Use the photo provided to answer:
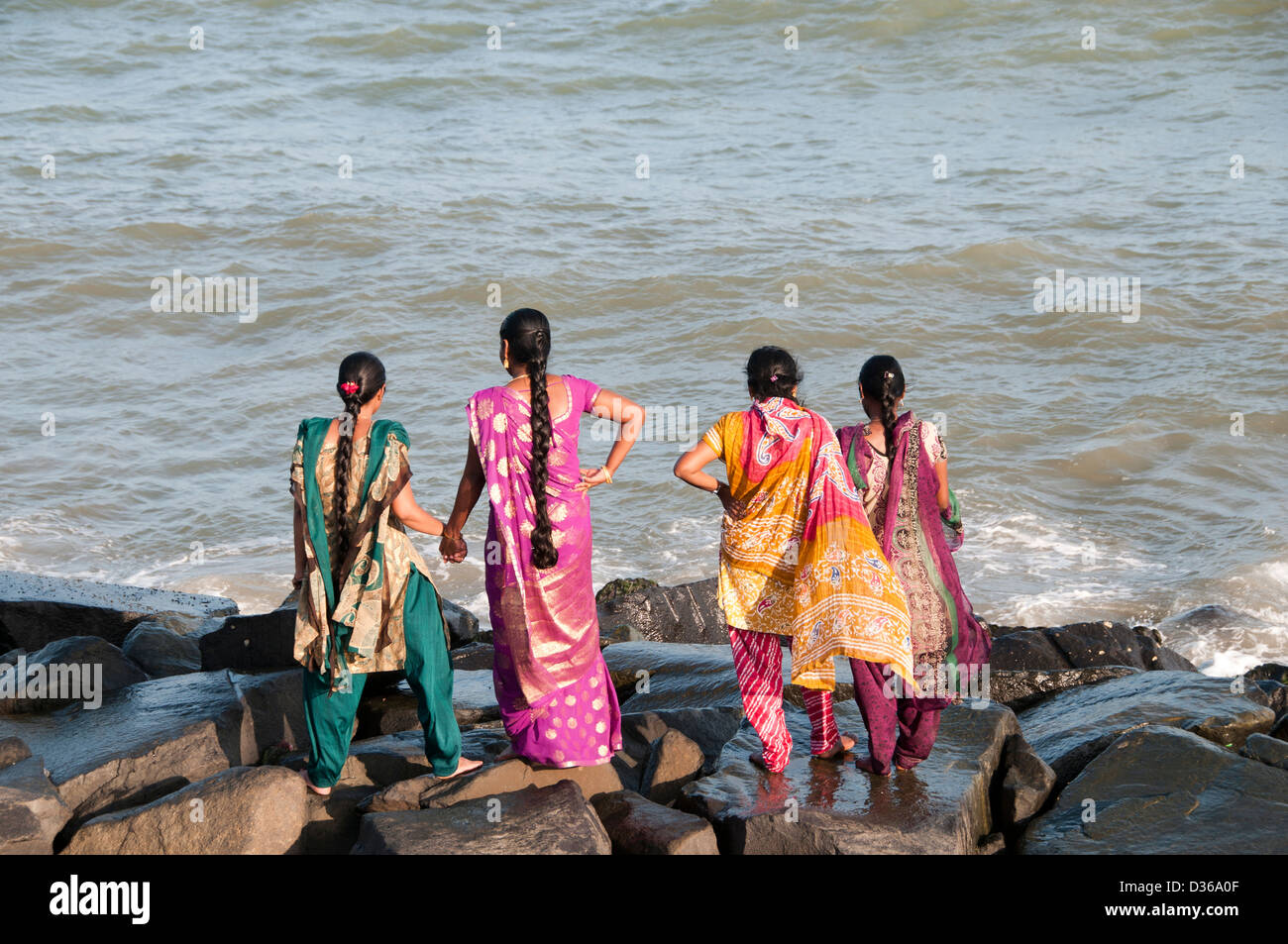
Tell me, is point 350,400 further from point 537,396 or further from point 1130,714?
point 1130,714

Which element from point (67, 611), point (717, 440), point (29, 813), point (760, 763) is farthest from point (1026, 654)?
point (67, 611)

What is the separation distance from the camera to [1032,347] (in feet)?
48.0

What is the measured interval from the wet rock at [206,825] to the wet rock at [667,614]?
332 centimetres

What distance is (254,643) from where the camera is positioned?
6355 millimetres

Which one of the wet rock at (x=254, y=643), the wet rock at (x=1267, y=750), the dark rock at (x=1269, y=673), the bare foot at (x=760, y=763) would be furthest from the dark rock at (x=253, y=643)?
the dark rock at (x=1269, y=673)

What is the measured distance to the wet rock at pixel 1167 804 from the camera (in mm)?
4141

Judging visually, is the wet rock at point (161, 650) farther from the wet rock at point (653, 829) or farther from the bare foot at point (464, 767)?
the wet rock at point (653, 829)

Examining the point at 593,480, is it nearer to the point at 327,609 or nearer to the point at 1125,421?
the point at 327,609

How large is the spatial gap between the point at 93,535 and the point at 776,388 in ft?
29.1

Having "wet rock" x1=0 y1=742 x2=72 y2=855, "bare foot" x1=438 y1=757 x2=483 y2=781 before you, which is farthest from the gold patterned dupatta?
"wet rock" x1=0 y1=742 x2=72 y2=855

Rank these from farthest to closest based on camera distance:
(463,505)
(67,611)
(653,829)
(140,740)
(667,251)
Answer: (667,251), (67,611), (140,740), (463,505), (653,829)

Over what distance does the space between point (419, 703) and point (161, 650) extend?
2792 mm

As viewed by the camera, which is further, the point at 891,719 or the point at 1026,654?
the point at 1026,654

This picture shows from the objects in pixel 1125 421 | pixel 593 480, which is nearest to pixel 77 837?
pixel 593 480
